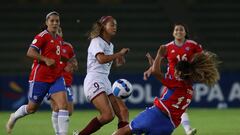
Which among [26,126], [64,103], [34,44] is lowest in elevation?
[26,126]

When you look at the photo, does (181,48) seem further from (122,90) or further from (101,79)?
(101,79)

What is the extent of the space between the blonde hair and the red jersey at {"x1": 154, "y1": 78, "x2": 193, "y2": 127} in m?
0.24

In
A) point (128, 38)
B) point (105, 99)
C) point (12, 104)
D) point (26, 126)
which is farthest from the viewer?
point (128, 38)

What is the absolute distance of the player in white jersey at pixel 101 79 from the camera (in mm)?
10727

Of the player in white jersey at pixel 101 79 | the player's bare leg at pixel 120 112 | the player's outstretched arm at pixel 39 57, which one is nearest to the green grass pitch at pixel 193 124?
the player's bare leg at pixel 120 112

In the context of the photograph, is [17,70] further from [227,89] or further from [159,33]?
[227,89]

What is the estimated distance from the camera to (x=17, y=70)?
2506cm

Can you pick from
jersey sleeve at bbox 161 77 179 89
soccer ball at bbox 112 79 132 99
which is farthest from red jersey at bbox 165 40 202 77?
jersey sleeve at bbox 161 77 179 89

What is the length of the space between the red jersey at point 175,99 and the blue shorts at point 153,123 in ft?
0.26

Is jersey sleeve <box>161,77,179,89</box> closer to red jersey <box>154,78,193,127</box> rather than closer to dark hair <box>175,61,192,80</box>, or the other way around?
red jersey <box>154,78,193,127</box>

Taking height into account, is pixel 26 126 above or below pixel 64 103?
below

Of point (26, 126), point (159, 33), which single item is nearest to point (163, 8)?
point (159, 33)

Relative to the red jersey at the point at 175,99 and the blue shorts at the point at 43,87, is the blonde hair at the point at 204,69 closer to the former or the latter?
the red jersey at the point at 175,99

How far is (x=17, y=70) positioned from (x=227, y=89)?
23.2ft
